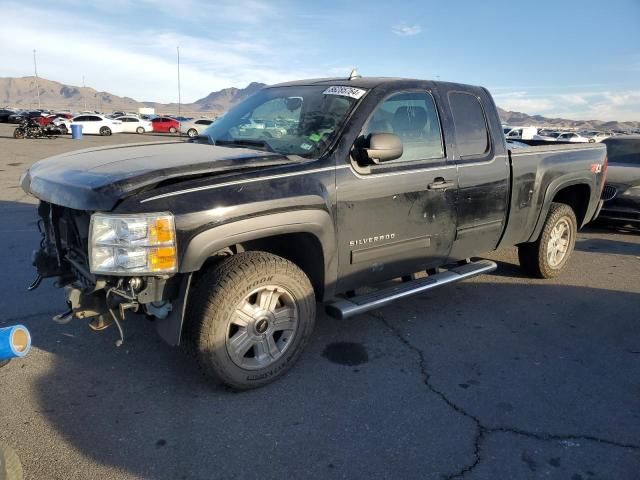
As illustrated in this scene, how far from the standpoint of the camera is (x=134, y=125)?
130 feet

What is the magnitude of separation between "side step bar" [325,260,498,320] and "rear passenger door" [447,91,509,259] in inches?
6.1

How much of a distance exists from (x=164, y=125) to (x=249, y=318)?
41.8 m

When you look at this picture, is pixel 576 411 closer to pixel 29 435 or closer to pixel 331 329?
pixel 331 329

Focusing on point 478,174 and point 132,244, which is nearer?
point 132,244

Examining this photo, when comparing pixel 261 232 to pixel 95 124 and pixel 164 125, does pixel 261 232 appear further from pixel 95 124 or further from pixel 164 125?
pixel 164 125

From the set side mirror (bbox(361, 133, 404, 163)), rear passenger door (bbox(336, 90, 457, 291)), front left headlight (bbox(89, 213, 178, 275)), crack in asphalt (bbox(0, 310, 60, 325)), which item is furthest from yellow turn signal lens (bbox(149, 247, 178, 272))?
crack in asphalt (bbox(0, 310, 60, 325))

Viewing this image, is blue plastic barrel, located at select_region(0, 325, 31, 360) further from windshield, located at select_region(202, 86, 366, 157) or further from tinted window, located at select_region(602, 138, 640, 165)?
tinted window, located at select_region(602, 138, 640, 165)

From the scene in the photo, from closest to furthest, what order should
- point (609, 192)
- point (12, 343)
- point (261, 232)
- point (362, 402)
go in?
point (12, 343), point (261, 232), point (362, 402), point (609, 192)

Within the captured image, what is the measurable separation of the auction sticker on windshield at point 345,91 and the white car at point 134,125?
38920 mm

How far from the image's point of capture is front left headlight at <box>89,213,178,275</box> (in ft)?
8.43

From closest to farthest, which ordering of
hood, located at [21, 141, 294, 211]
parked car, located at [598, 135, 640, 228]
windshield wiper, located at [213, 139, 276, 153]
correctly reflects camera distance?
hood, located at [21, 141, 294, 211] → windshield wiper, located at [213, 139, 276, 153] → parked car, located at [598, 135, 640, 228]

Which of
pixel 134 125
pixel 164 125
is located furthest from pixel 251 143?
pixel 164 125

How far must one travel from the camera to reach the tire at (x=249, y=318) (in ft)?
9.48

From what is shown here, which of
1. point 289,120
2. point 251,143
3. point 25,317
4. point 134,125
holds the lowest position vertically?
point 25,317
